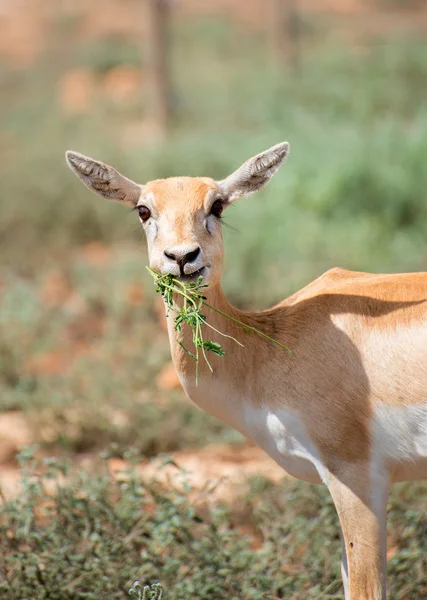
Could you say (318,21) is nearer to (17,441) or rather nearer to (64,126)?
(64,126)

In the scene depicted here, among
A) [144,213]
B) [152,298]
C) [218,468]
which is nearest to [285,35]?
[152,298]

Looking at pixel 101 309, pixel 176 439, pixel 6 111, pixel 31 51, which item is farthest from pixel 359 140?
pixel 31 51

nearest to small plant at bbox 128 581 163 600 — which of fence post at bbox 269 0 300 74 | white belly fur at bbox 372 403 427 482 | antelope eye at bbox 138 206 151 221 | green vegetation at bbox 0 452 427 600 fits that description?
green vegetation at bbox 0 452 427 600

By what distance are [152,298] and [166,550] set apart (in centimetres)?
491

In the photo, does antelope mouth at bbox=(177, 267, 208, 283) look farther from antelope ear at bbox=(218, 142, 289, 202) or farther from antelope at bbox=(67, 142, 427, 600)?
antelope ear at bbox=(218, 142, 289, 202)

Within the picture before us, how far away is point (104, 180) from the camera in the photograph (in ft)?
14.6

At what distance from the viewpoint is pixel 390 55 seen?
69.4 ft

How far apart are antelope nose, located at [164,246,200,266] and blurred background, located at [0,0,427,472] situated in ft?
2.32

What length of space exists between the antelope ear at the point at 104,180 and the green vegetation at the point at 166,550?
156 centimetres

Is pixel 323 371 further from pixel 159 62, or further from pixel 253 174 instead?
pixel 159 62

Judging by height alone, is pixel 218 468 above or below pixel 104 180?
below

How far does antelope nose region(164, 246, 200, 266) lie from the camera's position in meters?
3.87

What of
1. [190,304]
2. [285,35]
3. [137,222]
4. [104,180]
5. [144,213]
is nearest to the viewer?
[190,304]

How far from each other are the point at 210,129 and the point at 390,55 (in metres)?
6.22
